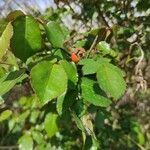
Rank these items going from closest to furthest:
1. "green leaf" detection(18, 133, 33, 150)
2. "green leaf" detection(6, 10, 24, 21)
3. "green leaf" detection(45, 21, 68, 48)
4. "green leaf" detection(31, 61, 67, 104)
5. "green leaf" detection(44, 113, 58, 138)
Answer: "green leaf" detection(31, 61, 67, 104), "green leaf" detection(6, 10, 24, 21), "green leaf" detection(45, 21, 68, 48), "green leaf" detection(44, 113, 58, 138), "green leaf" detection(18, 133, 33, 150)

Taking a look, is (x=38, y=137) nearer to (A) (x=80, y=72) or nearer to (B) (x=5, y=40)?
(A) (x=80, y=72)

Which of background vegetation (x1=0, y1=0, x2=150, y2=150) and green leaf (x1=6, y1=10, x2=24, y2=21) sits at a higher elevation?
green leaf (x1=6, y1=10, x2=24, y2=21)

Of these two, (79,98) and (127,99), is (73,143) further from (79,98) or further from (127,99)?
(79,98)

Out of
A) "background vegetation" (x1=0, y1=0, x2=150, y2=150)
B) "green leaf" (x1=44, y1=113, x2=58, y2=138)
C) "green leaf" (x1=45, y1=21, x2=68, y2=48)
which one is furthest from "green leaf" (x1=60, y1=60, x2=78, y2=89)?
"green leaf" (x1=44, y1=113, x2=58, y2=138)

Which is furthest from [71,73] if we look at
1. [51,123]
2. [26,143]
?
[26,143]

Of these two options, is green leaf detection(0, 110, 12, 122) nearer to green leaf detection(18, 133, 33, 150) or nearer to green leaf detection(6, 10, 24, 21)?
green leaf detection(18, 133, 33, 150)

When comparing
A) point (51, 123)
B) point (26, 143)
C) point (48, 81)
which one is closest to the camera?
point (48, 81)

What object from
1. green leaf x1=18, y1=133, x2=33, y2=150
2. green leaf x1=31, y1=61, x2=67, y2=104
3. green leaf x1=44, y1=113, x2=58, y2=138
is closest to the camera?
green leaf x1=31, y1=61, x2=67, y2=104
